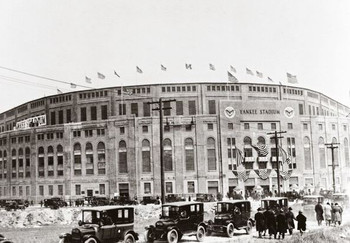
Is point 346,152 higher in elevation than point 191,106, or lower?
lower

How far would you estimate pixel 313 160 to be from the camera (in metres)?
57.6

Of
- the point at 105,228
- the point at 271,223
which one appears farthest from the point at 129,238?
the point at 271,223

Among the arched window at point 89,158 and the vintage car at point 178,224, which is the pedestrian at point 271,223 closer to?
the vintage car at point 178,224

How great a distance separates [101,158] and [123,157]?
2.98 meters

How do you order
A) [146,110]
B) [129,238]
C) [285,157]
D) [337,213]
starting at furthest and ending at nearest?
[146,110]
[285,157]
[337,213]
[129,238]

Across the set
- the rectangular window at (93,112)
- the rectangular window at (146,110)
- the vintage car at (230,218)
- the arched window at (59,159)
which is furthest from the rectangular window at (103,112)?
the vintage car at (230,218)

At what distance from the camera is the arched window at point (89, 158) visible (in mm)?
57125

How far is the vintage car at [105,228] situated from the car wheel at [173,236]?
4.25 ft

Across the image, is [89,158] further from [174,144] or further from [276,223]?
[276,223]

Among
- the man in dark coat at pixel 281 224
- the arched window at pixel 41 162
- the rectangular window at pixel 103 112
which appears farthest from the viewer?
the rectangular window at pixel 103 112

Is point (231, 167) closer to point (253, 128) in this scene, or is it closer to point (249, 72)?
point (253, 128)

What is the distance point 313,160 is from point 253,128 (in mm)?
9307

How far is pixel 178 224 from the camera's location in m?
18.0

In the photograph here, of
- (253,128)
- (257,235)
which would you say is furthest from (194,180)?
(257,235)
